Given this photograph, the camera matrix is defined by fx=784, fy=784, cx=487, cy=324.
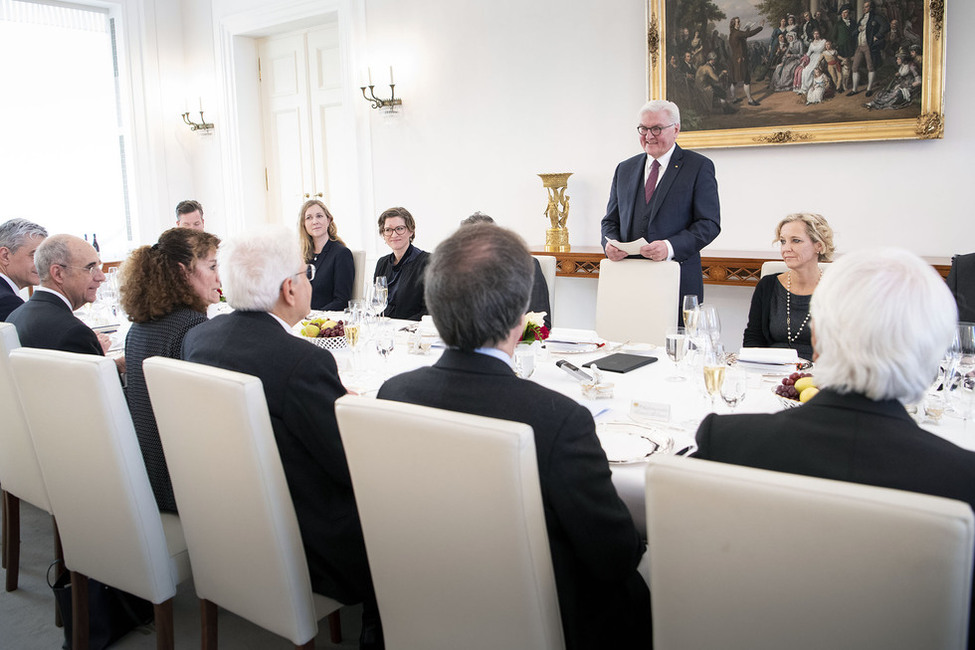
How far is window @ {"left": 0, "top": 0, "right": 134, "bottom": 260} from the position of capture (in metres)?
7.02

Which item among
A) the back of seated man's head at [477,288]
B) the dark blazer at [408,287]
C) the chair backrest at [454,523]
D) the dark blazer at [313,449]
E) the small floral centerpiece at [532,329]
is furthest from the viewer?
the dark blazer at [408,287]

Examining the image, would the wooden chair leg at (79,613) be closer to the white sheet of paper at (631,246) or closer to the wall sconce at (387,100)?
the white sheet of paper at (631,246)

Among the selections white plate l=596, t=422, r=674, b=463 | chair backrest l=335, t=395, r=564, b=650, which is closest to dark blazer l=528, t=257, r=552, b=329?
white plate l=596, t=422, r=674, b=463

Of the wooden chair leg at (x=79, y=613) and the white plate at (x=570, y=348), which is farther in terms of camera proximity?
the white plate at (x=570, y=348)

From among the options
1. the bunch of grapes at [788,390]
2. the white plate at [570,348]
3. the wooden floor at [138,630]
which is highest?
the bunch of grapes at [788,390]

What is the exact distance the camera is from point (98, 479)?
2119 millimetres

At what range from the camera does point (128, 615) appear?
252 centimetres

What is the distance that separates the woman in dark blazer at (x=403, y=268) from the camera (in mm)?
4586

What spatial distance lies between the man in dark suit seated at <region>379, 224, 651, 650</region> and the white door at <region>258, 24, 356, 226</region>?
5.56 m

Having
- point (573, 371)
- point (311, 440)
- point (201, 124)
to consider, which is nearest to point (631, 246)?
point (573, 371)

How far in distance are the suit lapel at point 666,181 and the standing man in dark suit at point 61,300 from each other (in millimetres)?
2768

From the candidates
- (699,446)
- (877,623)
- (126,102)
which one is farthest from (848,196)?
(126,102)

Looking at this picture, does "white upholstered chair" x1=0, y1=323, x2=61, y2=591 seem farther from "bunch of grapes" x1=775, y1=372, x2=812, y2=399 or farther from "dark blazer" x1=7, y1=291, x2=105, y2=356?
"bunch of grapes" x1=775, y1=372, x2=812, y2=399

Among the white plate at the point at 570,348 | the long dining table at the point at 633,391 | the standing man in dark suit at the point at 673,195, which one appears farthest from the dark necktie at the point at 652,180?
the white plate at the point at 570,348
